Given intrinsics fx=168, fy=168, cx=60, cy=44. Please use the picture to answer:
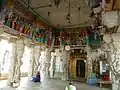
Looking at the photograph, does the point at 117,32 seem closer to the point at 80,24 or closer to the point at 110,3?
the point at 110,3

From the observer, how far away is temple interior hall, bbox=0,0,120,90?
723cm

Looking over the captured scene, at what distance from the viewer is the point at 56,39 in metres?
14.6

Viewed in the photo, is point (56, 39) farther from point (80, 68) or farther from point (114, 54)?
point (114, 54)

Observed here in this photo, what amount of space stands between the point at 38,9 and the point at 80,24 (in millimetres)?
4165

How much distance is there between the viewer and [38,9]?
1011cm

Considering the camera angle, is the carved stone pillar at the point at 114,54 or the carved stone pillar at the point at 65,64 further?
the carved stone pillar at the point at 65,64

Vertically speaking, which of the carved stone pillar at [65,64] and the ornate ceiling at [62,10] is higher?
the ornate ceiling at [62,10]

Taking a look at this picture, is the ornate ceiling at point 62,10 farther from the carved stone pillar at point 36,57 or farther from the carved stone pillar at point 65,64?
the carved stone pillar at point 65,64

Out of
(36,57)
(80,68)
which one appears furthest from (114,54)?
(80,68)

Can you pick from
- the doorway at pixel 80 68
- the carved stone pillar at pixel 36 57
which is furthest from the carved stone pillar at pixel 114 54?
the doorway at pixel 80 68

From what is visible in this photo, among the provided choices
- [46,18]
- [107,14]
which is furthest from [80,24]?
[107,14]

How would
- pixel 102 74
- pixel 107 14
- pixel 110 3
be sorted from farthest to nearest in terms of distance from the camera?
pixel 102 74, pixel 107 14, pixel 110 3

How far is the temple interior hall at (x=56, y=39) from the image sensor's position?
723 centimetres

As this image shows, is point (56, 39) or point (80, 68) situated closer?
point (56, 39)
